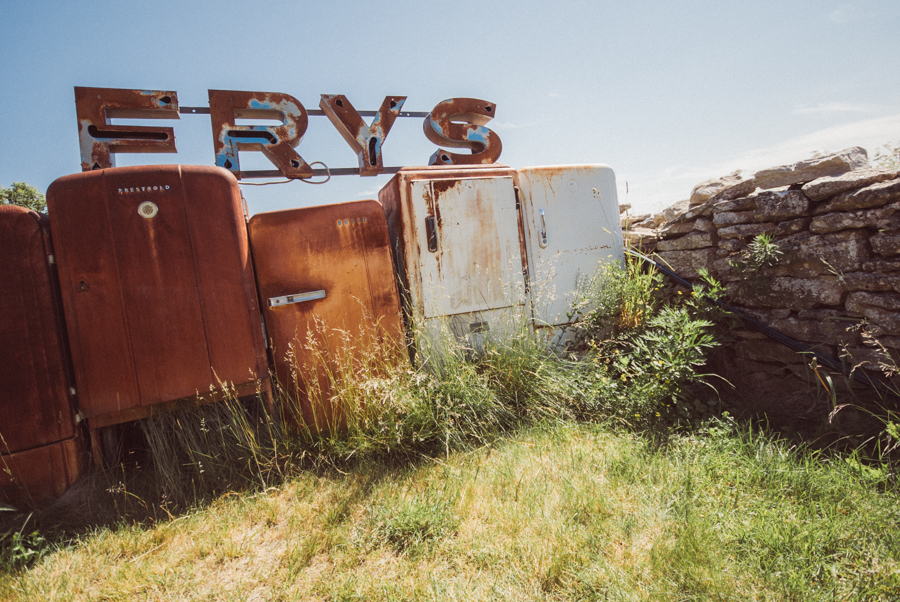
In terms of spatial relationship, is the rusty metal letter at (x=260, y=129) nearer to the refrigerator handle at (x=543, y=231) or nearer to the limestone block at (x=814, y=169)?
the refrigerator handle at (x=543, y=231)

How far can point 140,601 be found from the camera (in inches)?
64.9

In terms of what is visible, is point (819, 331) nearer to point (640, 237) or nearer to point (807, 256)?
point (807, 256)

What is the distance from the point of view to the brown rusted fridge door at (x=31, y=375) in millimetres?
2312

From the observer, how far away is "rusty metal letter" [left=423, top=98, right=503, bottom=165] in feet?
17.7

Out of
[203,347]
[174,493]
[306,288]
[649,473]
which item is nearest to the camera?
[649,473]

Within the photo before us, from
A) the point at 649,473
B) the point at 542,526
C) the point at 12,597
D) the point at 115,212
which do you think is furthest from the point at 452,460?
the point at 115,212

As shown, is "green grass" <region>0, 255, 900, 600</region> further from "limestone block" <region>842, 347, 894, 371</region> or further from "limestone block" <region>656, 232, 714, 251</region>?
"limestone block" <region>656, 232, 714, 251</region>

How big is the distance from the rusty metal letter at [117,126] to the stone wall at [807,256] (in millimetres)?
5374

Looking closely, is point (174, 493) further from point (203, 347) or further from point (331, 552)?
point (331, 552)

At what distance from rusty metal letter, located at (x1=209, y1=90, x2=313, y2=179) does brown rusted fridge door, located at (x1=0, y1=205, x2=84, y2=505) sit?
2487 mm

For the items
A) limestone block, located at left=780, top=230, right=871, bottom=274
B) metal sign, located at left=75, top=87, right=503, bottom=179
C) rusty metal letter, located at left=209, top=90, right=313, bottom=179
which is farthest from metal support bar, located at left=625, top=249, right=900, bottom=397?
rusty metal letter, located at left=209, top=90, right=313, bottom=179

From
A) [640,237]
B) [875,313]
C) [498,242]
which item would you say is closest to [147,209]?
[498,242]

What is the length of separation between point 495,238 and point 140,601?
2.97 m

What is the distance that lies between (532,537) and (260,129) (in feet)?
15.9
